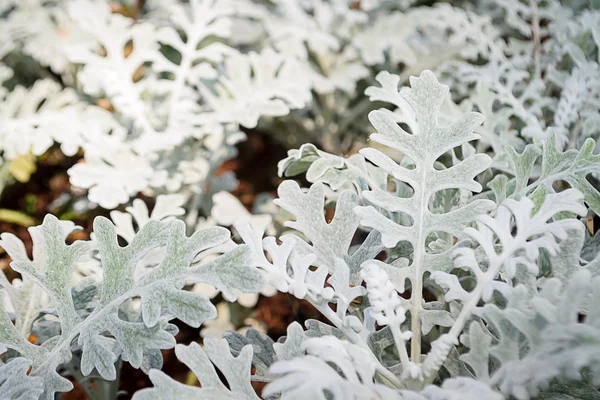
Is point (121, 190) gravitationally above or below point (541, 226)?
below

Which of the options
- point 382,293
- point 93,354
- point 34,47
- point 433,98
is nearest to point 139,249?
point 93,354

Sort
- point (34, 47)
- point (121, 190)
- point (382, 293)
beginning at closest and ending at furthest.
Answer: point (382, 293)
point (121, 190)
point (34, 47)

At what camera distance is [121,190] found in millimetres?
897

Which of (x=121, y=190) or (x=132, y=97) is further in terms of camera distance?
(x=132, y=97)

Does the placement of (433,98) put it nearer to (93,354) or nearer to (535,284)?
(535,284)

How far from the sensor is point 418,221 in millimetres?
644

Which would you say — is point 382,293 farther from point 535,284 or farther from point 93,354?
point 93,354

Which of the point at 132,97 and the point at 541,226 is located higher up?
the point at 541,226

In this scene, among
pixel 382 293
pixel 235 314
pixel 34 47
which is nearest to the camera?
pixel 382 293

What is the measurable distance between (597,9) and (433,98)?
2.09 feet

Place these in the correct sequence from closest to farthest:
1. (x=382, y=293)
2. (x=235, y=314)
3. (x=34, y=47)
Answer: (x=382, y=293), (x=235, y=314), (x=34, y=47)

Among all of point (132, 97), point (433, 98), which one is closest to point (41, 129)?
point (132, 97)

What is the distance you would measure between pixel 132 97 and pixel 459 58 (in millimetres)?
749

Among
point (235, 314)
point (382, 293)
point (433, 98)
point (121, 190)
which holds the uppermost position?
point (433, 98)
